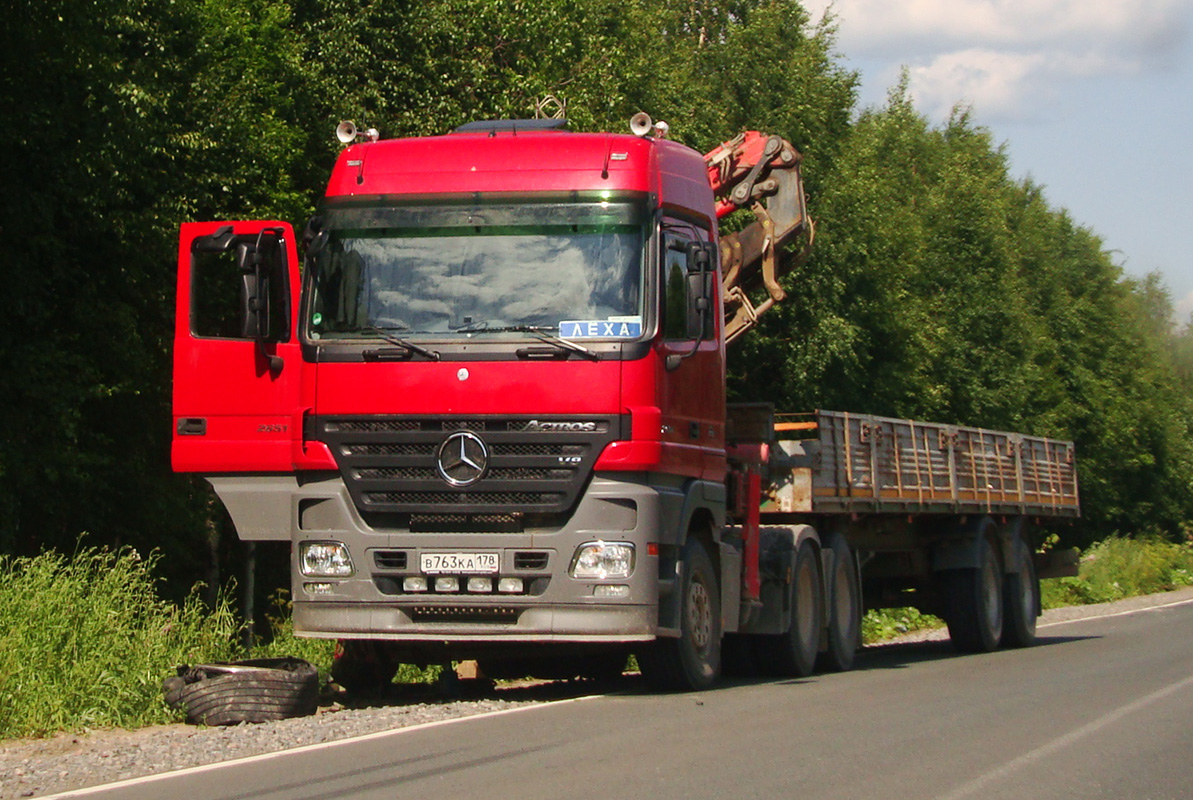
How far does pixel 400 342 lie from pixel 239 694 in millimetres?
2492

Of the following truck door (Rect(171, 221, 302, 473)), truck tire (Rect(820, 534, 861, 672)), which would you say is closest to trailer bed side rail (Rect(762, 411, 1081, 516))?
truck tire (Rect(820, 534, 861, 672))

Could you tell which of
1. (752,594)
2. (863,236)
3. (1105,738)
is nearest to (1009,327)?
(863,236)

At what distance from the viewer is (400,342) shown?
35.7ft

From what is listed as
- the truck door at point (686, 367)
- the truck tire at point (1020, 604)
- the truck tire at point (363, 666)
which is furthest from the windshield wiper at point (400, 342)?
the truck tire at point (1020, 604)

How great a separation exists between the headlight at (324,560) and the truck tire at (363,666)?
1249mm

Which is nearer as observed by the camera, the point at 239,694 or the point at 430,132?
the point at 239,694

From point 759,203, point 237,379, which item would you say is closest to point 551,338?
point 237,379

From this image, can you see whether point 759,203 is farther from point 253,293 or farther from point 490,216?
point 253,293

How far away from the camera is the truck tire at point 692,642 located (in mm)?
11703

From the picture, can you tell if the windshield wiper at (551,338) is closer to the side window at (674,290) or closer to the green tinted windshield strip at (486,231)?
the side window at (674,290)

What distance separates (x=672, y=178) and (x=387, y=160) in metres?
2.03

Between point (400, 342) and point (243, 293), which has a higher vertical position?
point (243, 293)

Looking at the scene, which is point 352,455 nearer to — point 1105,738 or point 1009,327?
point 1105,738

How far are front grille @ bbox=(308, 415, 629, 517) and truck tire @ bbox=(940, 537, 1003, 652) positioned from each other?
9.82 m
